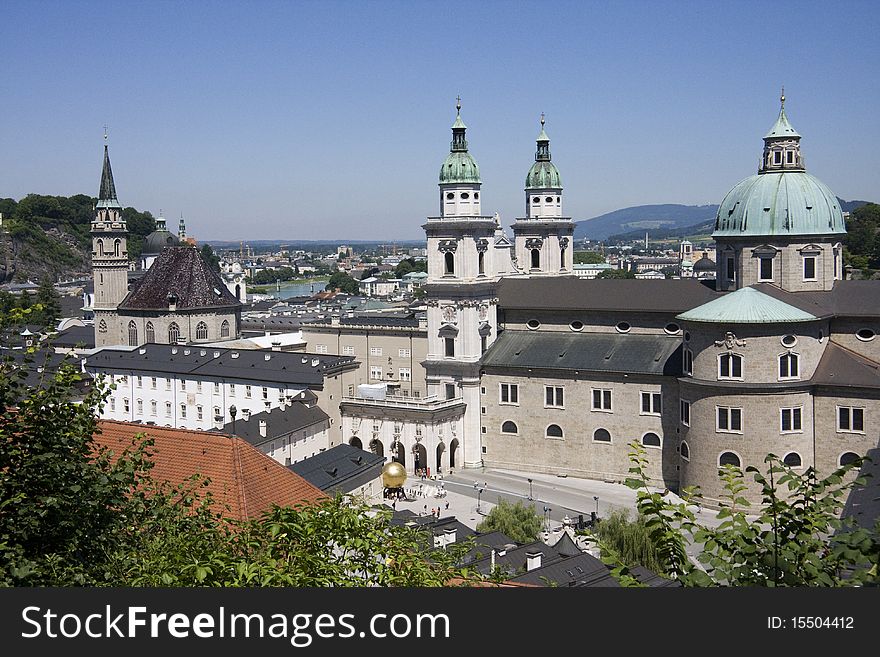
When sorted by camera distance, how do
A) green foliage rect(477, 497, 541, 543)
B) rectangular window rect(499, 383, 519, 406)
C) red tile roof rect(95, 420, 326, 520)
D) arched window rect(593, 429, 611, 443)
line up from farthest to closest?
rectangular window rect(499, 383, 519, 406)
arched window rect(593, 429, 611, 443)
green foliage rect(477, 497, 541, 543)
red tile roof rect(95, 420, 326, 520)

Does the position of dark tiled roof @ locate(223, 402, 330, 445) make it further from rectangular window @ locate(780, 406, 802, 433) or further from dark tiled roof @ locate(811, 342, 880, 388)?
dark tiled roof @ locate(811, 342, 880, 388)

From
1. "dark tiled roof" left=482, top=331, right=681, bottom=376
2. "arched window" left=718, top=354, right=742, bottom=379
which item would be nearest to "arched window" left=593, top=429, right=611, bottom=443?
"dark tiled roof" left=482, top=331, right=681, bottom=376

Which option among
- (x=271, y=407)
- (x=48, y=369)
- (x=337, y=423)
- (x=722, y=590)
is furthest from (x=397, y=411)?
(x=722, y=590)

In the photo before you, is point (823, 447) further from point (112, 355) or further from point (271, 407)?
point (112, 355)

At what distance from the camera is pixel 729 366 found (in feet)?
180

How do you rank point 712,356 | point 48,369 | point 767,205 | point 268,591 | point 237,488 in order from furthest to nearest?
point 767,205 → point 712,356 → point 237,488 → point 48,369 → point 268,591

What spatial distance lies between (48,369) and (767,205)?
48469mm

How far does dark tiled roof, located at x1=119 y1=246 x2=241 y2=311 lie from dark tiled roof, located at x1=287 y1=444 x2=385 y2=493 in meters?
40.0

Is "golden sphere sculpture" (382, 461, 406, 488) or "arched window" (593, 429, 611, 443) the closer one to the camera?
"golden sphere sculpture" (382, 461, 406, 488)

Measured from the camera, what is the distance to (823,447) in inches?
2189

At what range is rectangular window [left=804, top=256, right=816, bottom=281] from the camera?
59.8m

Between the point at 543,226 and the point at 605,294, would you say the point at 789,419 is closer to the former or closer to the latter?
the point at 605,294

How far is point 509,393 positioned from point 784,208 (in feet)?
63.1

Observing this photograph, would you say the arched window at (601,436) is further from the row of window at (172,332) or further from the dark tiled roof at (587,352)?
the row of window at (172,332)
